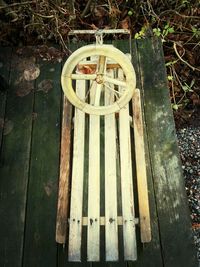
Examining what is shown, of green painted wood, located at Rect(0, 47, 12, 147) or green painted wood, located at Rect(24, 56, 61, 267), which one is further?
green painted wood, located at Rect(0, 47, 12, 147)

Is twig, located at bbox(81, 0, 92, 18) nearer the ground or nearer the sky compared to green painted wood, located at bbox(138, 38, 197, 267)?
nearer the sky

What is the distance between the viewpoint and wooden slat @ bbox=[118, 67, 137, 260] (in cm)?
199

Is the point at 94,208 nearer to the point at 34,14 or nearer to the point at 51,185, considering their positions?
the point at 51,185

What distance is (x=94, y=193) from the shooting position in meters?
2.17

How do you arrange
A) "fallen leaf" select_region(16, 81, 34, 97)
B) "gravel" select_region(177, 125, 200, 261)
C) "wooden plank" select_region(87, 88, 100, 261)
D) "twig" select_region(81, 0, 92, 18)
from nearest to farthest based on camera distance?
1. "wooden plank" select_region(87, 88, 100, 261)
2. "gravel" select_region(177, 125, 200, 261)
3. "fallen leaf" select_region(16, 81, 34, 97)
4. "twig" select_region(81, 0, 92, 18)

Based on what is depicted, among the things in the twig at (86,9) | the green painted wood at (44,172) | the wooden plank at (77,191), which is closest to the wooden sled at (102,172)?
the wooden plank at (77,191)

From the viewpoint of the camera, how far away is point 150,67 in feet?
9.36

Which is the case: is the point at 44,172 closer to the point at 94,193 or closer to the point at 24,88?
the point at 94,193

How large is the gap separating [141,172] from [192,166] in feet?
2.65

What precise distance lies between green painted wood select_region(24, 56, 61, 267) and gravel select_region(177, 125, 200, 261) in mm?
1049

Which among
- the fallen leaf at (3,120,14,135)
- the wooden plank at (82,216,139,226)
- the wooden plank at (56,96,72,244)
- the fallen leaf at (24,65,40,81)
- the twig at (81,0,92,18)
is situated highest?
the twig at (81,0,92,18)

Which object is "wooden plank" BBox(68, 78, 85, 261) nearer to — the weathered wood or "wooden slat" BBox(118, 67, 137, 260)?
the weathered wood

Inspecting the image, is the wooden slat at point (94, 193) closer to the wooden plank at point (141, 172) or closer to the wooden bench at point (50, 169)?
the wooden bench at point (50, 169)

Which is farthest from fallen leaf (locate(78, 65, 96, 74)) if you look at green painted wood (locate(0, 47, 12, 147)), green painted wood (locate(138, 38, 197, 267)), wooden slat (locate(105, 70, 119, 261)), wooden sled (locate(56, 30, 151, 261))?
green painted wood (locate(0, 47, 12, 147))
